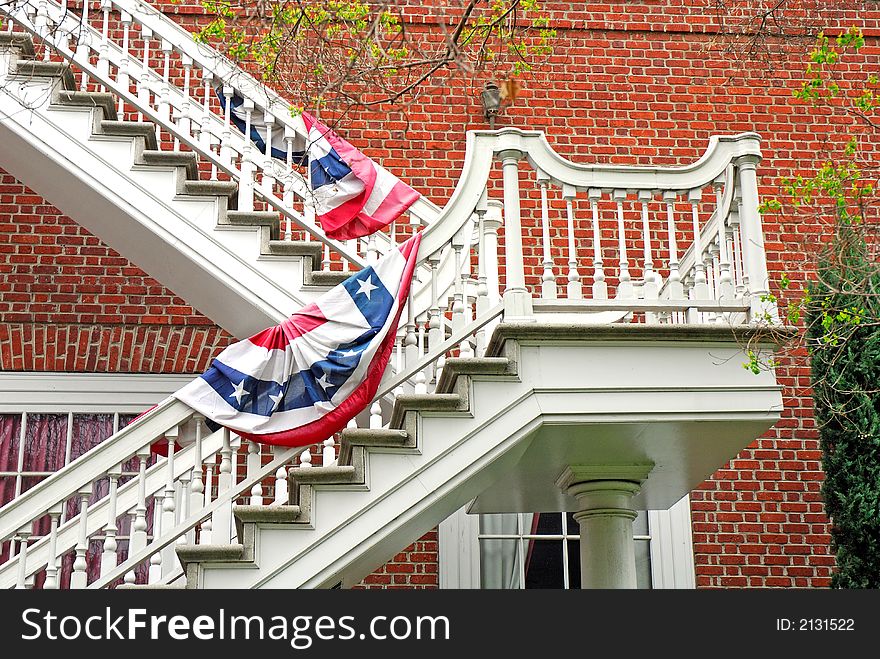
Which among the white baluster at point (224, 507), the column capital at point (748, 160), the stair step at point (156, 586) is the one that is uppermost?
the column capital at point (748, 160)

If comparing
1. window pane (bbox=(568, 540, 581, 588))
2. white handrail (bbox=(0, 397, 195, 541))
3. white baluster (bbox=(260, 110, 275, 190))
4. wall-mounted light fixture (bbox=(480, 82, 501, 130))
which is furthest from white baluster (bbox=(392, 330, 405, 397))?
wall-mounted light fixture (bbox=(480, 82, 501, 130))

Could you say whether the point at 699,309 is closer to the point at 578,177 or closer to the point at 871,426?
the point at 578,177

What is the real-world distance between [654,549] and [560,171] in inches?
139

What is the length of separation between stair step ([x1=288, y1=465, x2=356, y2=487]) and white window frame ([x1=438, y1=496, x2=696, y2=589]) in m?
2.78

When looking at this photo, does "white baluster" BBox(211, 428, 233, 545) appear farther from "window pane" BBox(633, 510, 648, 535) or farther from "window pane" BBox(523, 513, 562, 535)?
"window pane" BBox(633, 510, 648, 535)

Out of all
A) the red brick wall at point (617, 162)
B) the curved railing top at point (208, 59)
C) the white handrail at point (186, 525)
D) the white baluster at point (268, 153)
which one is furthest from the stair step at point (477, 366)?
the red brick wall at point (617, 162)

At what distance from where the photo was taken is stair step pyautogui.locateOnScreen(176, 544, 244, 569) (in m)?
5.14

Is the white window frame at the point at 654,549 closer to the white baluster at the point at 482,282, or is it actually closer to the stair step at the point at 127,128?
the white baluster at the point at 482,282

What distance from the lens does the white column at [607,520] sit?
6395mm

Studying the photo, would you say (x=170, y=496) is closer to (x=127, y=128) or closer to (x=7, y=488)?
(x=127, y=128)

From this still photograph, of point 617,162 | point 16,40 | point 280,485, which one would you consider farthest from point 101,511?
point 617,162

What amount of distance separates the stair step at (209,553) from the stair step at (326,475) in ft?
1.37

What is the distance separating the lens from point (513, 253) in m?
5.71
